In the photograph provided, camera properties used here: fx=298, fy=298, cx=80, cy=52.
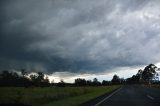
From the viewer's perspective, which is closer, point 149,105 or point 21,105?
point 149,105

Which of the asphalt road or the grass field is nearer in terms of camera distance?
the asphalt road

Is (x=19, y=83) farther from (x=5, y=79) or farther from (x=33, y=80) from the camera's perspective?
(x=33, y=80)

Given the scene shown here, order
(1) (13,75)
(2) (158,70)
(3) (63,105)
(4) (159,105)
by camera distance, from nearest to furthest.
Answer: (4) (159,105)
(3) (63,105)
(2) (158,70)
(1) (13,75)

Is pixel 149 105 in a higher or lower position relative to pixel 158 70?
lower

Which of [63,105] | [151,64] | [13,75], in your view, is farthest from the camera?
[13,75]

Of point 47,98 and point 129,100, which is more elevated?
point 47,98

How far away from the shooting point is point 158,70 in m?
130

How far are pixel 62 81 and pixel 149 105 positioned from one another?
158 m

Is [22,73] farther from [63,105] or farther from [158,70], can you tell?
[63,105]

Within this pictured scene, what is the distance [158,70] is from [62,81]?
208 ft

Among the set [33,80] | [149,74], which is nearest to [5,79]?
[33,80]

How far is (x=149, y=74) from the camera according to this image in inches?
5571

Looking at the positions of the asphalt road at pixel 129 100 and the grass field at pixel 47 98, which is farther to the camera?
the grass field at pixel 47 98

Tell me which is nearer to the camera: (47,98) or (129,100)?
(129,100)
